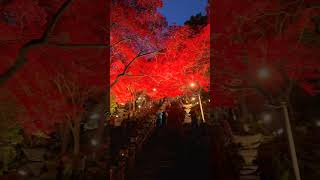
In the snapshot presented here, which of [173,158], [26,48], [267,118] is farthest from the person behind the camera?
[267,118]

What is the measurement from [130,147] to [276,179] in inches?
231

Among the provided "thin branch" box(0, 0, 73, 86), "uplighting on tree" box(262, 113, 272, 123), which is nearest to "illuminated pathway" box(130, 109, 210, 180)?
"uplighting on tree" box(262, 113, 272, 123)

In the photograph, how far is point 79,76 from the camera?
15.7 meters

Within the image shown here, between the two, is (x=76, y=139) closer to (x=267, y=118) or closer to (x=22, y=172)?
(x=22, y=172)

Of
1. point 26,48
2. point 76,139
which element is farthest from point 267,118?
point 26,48

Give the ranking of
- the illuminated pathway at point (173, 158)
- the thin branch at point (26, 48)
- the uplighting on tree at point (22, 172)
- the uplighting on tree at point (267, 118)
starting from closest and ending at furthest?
the thin branch at point (26, 48)
the illuminated pathway at point (173, 158)
the uplighting on tree at point (22, 172)
the uplighting on tree at point (267, 118)

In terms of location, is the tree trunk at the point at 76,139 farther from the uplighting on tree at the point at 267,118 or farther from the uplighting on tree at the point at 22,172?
the uplighting on tree at the point at 267,118

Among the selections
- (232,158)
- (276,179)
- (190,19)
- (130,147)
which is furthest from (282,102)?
(190,19)

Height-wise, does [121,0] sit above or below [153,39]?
above

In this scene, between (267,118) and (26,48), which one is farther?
(267,118)

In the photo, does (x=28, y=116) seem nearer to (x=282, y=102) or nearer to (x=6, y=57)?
(x=6, y=57)

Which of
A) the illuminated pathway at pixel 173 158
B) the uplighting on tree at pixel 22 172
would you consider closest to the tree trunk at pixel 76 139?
the uplighting on tree at pixel 22 172

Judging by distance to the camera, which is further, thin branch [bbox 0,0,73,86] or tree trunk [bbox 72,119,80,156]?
tree trunk [bbox 72,119,80,156]

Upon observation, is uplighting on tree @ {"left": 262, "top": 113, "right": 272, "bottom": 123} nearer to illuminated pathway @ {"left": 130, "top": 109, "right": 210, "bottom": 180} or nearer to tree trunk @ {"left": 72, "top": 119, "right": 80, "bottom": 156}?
illuminated pathway @ {"left": 130, "top": 109, "right": 210, "bottom": 180}
